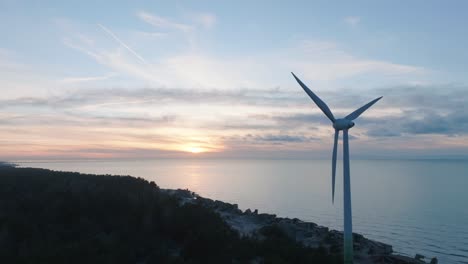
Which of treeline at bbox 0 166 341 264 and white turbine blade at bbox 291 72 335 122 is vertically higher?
white turbine blade at bbox 291 72 335 122

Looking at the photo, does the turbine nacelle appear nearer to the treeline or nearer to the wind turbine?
the wind turbine

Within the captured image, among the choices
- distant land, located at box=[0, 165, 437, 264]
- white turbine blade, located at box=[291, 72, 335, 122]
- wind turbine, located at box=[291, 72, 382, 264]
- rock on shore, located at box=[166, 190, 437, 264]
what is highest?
white turbine blade, located at box=[291, 72, 335, 122]

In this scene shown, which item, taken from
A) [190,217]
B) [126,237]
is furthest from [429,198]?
[126,237]

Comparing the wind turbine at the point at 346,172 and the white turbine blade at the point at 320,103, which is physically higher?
the white turbine blade at the point at 320,103

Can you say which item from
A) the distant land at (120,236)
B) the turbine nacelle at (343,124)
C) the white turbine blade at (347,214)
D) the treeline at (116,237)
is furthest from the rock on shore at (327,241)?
the turbine nacelle at (343,124)

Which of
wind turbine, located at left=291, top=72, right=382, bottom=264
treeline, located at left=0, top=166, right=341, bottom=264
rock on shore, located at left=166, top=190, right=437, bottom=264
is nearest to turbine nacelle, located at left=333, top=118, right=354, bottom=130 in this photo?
wind turbine, located at left=291, top=72, right=382, bottom=264

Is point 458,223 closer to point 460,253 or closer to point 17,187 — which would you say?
point 460,253

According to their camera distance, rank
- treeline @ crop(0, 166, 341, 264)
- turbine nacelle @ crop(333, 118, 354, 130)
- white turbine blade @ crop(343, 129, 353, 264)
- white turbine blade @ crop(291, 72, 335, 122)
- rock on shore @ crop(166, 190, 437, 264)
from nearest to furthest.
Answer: treeline @ crop(0, 166, 341, 264) → white turbine blade @ crop(343, 129, 353, 264) → turbine nacelle @ crop(333, 118, 354, 130) → white turbine blade @ crop(291, 72, 335, 122) → rock on shore @ crop(166, 190, 437, 264)

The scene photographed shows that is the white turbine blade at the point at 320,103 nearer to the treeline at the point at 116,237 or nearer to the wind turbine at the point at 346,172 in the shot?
the wind turbine at the point at 346,172

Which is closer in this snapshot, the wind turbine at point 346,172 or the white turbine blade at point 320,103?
the wind turbine at point 346,172
